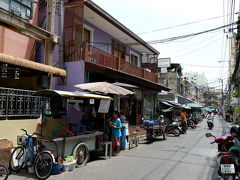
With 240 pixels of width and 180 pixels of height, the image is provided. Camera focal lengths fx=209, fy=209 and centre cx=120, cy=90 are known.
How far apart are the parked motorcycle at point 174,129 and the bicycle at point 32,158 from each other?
11.5 m

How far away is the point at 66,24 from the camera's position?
11562mm

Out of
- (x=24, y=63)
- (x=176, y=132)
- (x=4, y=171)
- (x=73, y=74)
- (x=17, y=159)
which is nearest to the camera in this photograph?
(x=4, y=171)

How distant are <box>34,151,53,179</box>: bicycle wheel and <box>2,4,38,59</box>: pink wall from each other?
683 cm

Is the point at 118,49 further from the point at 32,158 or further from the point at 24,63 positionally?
the point at 32,158

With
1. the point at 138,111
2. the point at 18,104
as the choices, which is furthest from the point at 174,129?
the point at 18,104

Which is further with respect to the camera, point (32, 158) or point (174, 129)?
point (174, 129)

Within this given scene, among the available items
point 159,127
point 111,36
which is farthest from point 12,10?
point 159,127

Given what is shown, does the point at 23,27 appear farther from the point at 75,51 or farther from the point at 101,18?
the point at 101,18

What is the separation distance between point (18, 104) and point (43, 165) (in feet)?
9.49

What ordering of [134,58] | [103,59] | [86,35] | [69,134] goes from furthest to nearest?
1. [134,58]
2. [86,35]
3. [103,59]
4. [69,134]

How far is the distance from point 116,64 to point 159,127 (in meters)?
4.94

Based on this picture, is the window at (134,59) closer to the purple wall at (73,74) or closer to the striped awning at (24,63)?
the purple wall at (73,74)

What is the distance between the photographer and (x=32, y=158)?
6188mm

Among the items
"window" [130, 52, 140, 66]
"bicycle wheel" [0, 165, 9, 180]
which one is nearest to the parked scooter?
"window" [130, 52, 140, 66]
